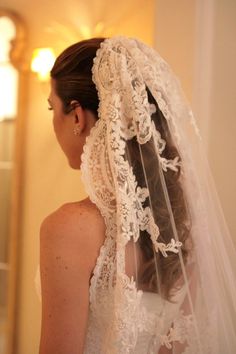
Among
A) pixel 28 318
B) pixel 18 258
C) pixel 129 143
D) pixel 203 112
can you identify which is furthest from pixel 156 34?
pixel 28 318

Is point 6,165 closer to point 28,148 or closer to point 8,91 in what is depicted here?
point 28,148

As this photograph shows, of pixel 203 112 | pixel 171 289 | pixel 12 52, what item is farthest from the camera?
pixel 12 52

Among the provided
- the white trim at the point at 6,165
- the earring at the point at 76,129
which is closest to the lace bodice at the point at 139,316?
the earring at the point at 76,129

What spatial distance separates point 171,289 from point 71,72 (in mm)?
483

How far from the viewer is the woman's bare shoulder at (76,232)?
0.69 meters

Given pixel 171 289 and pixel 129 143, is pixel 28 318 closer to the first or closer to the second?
pixel 171 289

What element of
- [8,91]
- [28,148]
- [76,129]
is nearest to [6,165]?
[28,148]

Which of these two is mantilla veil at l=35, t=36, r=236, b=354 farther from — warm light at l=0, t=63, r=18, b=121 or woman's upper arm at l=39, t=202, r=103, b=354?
warm light at l=0, t=63, r=18, b=121

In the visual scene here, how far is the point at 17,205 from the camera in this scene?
1.77 m

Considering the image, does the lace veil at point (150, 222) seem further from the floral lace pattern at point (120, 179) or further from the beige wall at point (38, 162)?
the beige wall at point (38, 162)

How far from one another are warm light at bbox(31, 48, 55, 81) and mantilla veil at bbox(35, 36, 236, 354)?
38.7 inches

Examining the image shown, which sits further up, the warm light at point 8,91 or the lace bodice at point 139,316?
the warm light at point 8,91

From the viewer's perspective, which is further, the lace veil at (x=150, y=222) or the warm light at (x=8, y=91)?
the warm light at (x=8, y=91)

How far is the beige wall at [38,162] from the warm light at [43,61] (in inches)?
1.4
